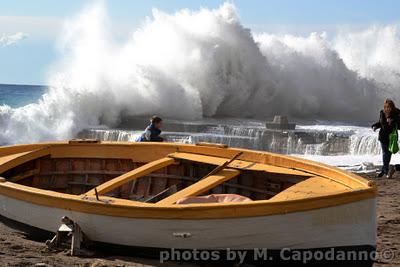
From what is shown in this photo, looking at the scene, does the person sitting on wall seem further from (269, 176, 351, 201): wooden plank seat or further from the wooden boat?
(269, 176, 351, 201): wooden plank seat

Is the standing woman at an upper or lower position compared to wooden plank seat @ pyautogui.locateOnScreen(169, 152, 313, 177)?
upper

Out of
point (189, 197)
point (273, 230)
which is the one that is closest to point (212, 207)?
point (273, 230)

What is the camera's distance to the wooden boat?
5.11 m

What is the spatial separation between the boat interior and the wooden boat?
1 cm

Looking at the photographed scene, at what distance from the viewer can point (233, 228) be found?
17.0 ft

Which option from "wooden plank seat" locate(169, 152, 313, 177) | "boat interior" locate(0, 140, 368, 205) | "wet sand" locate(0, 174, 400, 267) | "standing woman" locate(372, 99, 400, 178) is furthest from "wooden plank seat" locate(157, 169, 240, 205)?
"standing woman" locate(372, 99, 400, 178)

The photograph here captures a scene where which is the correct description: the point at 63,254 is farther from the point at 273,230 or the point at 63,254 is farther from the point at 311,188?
the point at 311,188

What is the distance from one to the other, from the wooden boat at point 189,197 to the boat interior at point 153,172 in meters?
0.01

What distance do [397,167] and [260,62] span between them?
70.4ft

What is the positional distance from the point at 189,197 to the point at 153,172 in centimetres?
188

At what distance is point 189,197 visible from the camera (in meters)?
5.94

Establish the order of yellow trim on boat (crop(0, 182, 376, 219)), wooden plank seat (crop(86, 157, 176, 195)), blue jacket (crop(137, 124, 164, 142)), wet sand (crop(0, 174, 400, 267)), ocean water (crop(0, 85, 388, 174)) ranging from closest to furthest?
yellow trim on boat (crop(0, 182, 376, 219))
wet sand (crop(0, 174, 400, 267))
wooden plank seat (crop(86, 157, 176, 195))
blue jacket (crop(137, 124, 164, 142))
ocean water (crop(0, 85, 388, 174))

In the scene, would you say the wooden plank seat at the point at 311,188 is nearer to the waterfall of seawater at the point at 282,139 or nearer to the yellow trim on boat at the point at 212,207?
the yellow trim on boat at the point at 212,207

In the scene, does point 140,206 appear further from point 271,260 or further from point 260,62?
point 260,62
